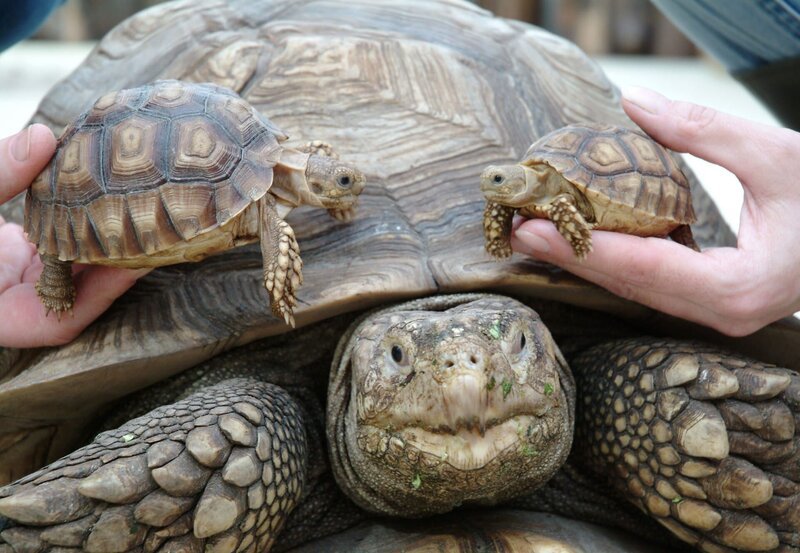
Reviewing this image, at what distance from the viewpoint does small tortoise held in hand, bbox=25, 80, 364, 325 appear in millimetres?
1893

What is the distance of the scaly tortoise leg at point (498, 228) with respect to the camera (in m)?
2.15

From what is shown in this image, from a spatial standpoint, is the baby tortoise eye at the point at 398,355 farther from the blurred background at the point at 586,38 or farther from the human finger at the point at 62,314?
the blurred background at the point at 586,38

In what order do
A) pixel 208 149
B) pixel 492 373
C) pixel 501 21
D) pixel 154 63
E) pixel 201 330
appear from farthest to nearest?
pixel 501 21 → pixel 154 63 → pixel 201 330 → pixel 208 149 → pixel 492 373

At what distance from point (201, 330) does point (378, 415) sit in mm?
536

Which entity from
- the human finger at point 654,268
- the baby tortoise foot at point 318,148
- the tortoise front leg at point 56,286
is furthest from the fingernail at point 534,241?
the tortoise front leg at point 56,286

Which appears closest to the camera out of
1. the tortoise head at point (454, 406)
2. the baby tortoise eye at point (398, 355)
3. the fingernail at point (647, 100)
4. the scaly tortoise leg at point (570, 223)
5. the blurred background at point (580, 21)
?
the tortoise head at point (454, 406)

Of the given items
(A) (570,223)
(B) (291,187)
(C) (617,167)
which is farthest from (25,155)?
(C) (617,167)

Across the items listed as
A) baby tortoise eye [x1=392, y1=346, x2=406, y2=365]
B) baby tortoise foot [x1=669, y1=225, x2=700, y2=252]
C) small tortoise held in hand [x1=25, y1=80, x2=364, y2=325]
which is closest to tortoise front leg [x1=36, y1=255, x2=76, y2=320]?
small tortoise held in hand [x1=25, y1=80, x2=364, y2=325]

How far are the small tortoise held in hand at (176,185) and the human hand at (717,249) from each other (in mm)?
568

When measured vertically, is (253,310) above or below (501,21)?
below

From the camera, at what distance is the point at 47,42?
13734 millimetres

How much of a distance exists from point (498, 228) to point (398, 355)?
46 centimetres

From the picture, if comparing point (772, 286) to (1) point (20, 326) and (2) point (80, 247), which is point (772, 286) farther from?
(1) point (20, 326)

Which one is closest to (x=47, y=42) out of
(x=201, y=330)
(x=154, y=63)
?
(x=154, y=63)
